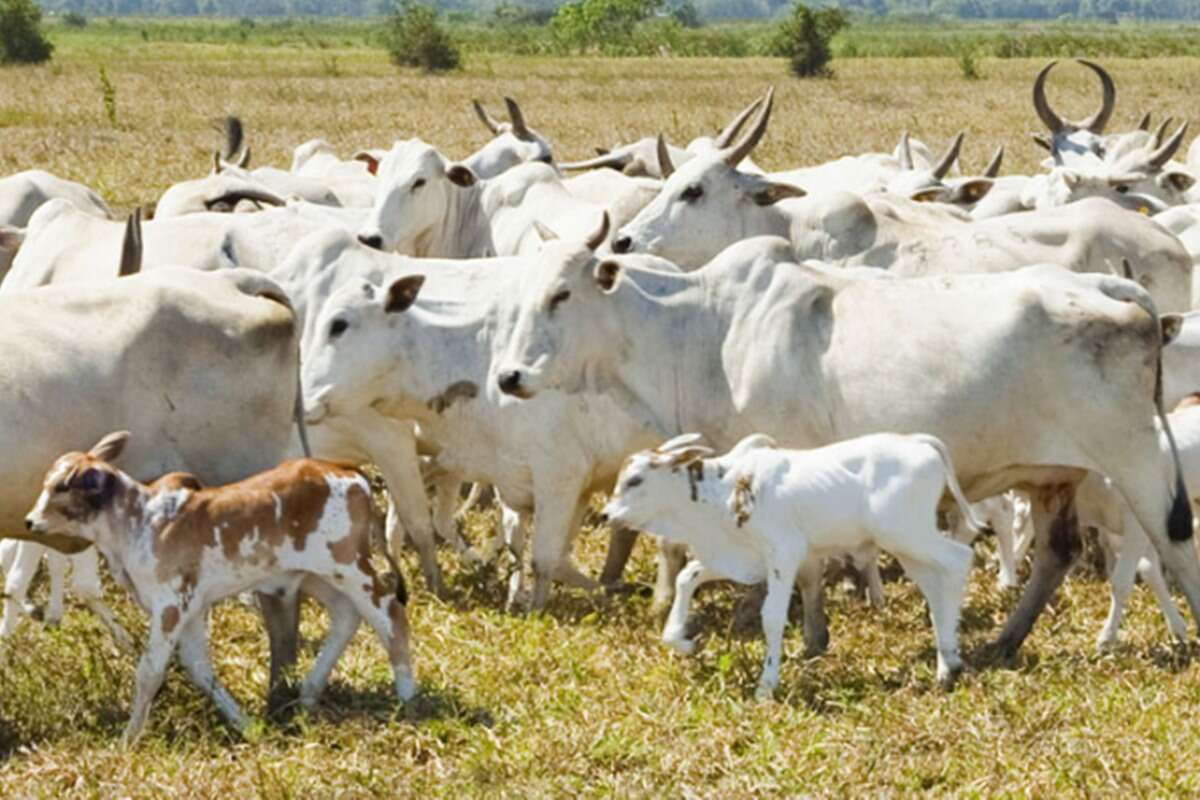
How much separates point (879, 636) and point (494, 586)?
176 centimetres

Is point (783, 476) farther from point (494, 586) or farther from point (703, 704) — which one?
point (494, 586)

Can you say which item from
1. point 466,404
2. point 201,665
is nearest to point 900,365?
point 466,404

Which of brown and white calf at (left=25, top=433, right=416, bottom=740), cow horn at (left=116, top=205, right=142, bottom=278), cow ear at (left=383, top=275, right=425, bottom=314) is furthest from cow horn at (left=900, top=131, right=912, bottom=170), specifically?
brown and white calf at (left=25, top=433, right=416, bottom=740)

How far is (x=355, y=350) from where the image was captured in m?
8.00

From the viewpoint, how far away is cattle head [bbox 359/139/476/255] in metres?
10.8

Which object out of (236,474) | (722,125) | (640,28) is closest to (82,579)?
(236,474)

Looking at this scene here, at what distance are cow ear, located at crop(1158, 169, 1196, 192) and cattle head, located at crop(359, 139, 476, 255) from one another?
164 inches

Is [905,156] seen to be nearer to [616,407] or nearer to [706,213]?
[706,213]

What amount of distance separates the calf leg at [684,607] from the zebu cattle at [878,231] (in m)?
2.79

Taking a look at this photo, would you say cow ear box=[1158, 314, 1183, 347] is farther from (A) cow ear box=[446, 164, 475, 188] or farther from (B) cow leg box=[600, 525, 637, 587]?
(A) cow ear box=[446, 164, 475, 188]

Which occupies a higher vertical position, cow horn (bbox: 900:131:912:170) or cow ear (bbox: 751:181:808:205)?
cow ear (bbox: 751:181:808:205)

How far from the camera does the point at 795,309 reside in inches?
295

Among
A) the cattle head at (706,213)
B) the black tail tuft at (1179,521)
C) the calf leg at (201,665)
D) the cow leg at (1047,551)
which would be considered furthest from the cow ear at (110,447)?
the cattle head at (706,213)

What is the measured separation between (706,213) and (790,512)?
3.33 meters
